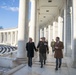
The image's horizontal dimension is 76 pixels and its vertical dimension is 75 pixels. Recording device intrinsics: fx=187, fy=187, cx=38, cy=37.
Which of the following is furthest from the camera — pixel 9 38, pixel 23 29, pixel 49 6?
pixel 9 38

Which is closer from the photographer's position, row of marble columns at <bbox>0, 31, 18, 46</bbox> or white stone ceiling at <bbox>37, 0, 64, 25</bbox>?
white stone ceiling at <bbox>37, 0, 64, 25</bbox>

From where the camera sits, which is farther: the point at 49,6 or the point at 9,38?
the point at 9,38

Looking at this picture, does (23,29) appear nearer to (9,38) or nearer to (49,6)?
(49,6)

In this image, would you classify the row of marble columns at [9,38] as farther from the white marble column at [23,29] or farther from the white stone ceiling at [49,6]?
the white marble column at [23,29]

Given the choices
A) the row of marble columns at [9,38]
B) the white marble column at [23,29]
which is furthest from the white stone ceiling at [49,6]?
the row of marble columns at [9,38]

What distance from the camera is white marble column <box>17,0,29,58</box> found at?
16.7m

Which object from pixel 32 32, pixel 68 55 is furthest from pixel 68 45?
pixel 32 32

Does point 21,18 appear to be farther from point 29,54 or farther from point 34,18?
point 34,18

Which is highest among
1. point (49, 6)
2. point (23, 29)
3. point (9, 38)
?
point (49, 6)

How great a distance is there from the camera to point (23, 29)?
16812 mm

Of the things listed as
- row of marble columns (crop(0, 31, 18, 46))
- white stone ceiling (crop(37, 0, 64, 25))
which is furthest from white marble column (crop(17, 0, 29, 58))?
row of marble columns (crop(0, 31, 18, 46))

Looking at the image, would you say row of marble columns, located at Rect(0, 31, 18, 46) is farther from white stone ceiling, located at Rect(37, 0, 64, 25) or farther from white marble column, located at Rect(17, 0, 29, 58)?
white marble column, located at Rect(17, 0, 29, 58)

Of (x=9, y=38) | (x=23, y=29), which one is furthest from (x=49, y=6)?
(x=9, y=38)

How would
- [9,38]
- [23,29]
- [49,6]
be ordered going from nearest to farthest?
[23,29] → [49,6] → [9,38]
